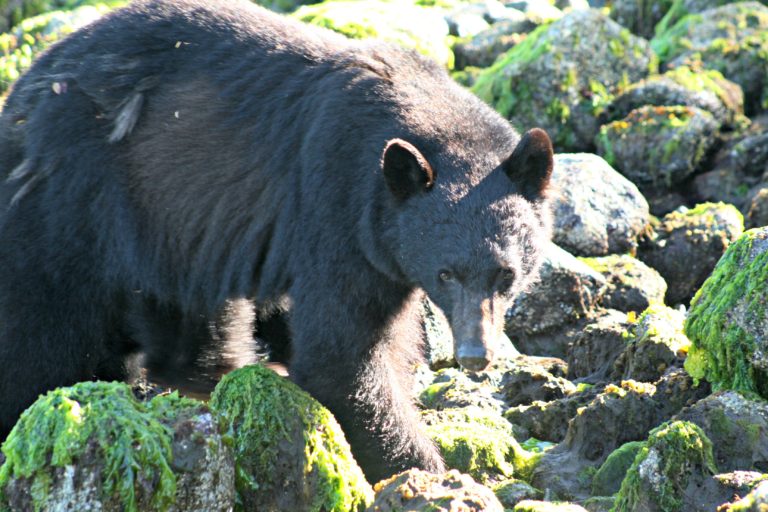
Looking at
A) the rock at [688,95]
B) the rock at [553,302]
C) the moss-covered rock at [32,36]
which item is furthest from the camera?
the moss-covered rock at [32,36]

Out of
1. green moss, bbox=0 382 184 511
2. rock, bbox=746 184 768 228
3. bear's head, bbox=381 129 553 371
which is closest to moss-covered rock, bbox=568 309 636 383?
bear's head, bbox=381 129 553 371

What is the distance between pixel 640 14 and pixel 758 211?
6479mm

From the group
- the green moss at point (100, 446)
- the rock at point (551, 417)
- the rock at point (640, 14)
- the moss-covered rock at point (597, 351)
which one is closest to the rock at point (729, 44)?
the rock at point (640, 14)

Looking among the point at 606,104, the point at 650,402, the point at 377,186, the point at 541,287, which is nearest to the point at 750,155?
the point at 606,104

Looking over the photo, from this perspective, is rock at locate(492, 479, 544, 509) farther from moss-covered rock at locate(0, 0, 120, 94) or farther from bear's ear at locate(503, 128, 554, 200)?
moss-covered rock at locate(0, 0, 120, 94)

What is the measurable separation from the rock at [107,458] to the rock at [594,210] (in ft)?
18.3

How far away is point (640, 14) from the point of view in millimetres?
14828

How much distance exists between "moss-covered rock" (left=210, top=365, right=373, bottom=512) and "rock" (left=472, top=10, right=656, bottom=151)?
7347mm

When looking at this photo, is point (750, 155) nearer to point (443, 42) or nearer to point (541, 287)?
point (541, 287)

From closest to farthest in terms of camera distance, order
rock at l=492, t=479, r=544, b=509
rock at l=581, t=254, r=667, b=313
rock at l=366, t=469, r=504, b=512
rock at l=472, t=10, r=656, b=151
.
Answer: rock at l=366, t=469, r=504, b=512 → rock at l=492, t=479, r=544, b=509 → rock at l=581, t=254, r=667, b=313 → rock at l=472, t=10, r=656, b=151

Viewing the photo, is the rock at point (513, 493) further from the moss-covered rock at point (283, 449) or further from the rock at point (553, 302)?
the rock at point (553, 302)

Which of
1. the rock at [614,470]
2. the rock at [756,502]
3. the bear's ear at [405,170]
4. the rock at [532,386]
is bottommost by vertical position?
the rock at [532,386]

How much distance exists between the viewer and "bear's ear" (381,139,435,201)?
15.1 feet

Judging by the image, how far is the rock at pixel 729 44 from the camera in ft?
37.8
